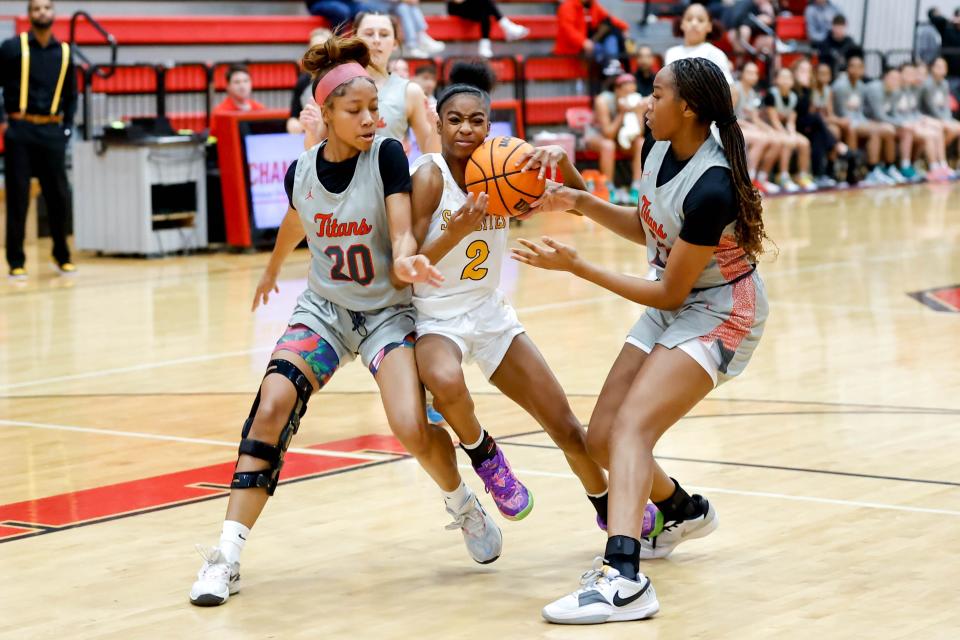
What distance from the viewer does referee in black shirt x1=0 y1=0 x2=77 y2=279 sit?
1230 cm

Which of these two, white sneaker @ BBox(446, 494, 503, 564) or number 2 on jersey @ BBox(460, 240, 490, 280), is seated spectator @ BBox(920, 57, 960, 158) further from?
white sneaker @ BBox(446, 494, 503, 564)

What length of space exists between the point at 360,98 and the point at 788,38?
2200cm

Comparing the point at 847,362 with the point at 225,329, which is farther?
the point at 225,329

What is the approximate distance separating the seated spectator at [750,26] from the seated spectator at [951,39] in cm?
411

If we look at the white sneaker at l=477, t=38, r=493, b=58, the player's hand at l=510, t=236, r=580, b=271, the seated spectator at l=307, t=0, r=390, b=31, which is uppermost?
the seated spectator at l=307, t=0, r=390, b=31

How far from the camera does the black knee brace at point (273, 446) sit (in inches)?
181

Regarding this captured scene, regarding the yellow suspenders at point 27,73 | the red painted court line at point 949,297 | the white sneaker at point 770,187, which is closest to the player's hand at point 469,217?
the red painted court line at point 949,297

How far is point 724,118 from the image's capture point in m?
4.62

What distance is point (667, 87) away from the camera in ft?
15.0

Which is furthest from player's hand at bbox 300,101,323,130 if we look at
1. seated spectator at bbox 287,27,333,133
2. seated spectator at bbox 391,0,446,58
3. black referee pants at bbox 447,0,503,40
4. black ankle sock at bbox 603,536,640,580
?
black referee pants at bbox 447,0,503,40

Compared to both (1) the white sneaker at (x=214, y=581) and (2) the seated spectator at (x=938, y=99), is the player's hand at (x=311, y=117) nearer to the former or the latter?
(1) the white sneaker at (x=214, y=581)

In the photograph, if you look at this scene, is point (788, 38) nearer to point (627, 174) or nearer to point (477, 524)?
point (627, 174)

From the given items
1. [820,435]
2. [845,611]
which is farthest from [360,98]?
[820,435]

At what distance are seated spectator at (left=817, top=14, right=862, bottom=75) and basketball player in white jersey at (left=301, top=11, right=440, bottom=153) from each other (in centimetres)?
1735
